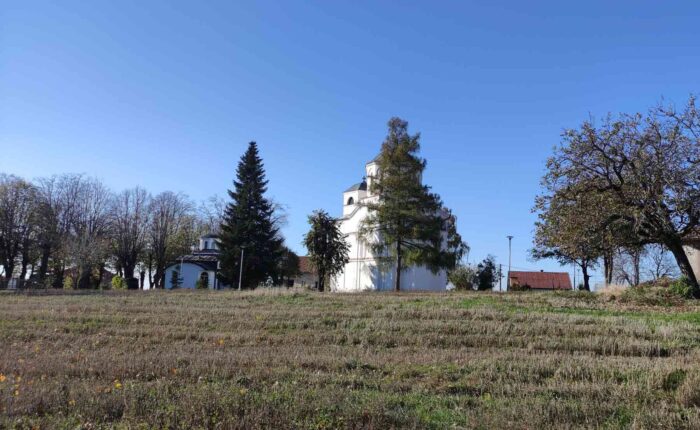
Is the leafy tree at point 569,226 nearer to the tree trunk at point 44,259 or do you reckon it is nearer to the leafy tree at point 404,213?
the leafy tree at point 404,213

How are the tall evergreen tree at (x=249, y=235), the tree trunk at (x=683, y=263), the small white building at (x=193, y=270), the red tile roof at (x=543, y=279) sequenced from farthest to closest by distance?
the red tile roof at (x=543, y=279) < the small white building at (x=193, y=270) < the tall evergreen tree at (x=249, y=235) < the tree trunk at (x=683, y=263)

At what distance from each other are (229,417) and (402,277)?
4937 centimetres

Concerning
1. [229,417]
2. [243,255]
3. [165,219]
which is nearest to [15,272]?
[165,219]

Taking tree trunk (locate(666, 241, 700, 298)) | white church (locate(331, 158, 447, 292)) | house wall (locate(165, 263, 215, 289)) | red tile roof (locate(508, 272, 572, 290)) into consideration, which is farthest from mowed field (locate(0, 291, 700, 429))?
red tile roof (locate(508, 272, 572, 290))

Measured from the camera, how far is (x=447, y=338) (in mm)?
12203

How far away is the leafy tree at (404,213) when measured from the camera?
47.2 meters

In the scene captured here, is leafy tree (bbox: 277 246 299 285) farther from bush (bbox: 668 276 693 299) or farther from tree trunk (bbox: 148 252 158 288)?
bush (bbox: 668 276 693 299)

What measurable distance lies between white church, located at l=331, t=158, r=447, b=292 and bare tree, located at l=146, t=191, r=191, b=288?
834 inches

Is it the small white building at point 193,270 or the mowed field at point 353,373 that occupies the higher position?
the small white building at point 193,270

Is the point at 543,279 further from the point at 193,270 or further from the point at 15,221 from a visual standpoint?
the point at 15,221

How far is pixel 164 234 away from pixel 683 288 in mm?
55971

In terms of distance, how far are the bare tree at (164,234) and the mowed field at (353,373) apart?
170ft

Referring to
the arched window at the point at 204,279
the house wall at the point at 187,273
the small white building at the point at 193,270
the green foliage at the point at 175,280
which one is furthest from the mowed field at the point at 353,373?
the house wall at the point at 187,273

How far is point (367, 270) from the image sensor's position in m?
57.5
